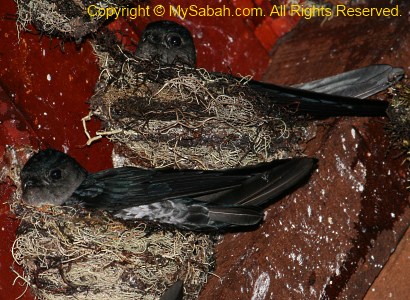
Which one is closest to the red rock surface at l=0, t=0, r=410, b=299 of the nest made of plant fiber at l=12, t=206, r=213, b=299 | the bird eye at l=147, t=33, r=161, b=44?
the nest made of plant fiber at l=12, t=206, r=213, b=299

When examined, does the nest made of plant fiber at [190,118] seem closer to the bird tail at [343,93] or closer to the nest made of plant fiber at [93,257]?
the bird tail at [343,93]

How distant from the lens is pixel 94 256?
370 cm

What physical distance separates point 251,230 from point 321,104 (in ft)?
2.38

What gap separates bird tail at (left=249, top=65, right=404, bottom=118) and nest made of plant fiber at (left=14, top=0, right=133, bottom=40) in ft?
2.94

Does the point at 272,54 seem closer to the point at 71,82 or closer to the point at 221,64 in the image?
the point at 221,64

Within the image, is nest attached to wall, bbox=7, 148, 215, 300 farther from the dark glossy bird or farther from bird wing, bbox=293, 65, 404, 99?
bird wing, bbox=293, 65, 404, 99

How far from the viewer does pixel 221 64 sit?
4887 millimetres

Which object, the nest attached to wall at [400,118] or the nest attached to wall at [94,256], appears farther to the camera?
the nest attached to wall at [400,118]

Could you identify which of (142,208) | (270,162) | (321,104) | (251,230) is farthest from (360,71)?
(142,208)

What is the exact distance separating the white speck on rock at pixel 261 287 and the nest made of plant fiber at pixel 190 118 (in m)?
0.68

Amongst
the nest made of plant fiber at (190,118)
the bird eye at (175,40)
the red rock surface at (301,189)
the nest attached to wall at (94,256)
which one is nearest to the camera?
the nest attached to wall at (94,256)

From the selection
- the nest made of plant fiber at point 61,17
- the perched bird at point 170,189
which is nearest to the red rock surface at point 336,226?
the perched bird at point 170,189

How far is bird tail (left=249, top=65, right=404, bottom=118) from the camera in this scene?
407 centimetres

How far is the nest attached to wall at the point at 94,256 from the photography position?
3709 millimetres
